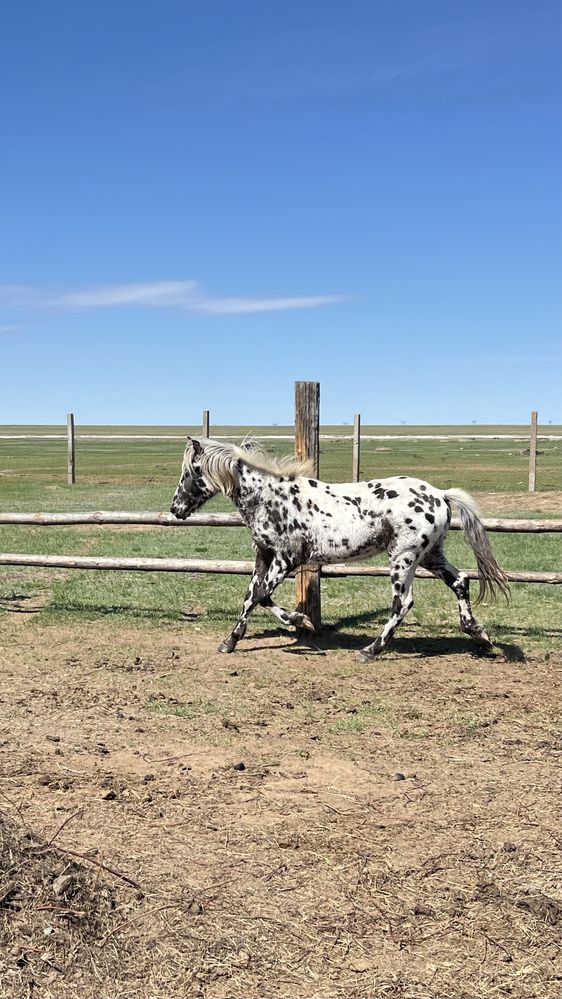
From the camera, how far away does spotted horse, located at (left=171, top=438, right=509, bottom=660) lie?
26.1 ft

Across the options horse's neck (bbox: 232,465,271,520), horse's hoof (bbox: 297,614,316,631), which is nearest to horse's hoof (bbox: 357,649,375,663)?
horse's hoof (bbox: 297,614,316,631)

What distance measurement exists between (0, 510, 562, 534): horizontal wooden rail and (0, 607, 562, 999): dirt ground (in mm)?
1646

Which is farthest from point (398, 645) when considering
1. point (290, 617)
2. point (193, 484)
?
point (193, 484)

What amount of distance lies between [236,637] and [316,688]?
4.60 feet

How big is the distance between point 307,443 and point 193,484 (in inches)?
49.4

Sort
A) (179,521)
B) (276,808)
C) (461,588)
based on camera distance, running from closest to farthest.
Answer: (276,808) < (461,588) < (179,521)

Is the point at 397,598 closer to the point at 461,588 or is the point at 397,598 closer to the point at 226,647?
the point at 461,588

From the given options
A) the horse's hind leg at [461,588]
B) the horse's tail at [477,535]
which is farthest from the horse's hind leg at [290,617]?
the horse's tail at [477,535]

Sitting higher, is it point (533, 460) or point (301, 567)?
point (533, 460)

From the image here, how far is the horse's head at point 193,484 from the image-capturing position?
8805 millimetres

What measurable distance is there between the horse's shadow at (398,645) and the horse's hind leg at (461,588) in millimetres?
243

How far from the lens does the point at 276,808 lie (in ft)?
15.6

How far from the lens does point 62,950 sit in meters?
3.33

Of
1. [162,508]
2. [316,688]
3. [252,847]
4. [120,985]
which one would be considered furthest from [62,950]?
[162,508]
